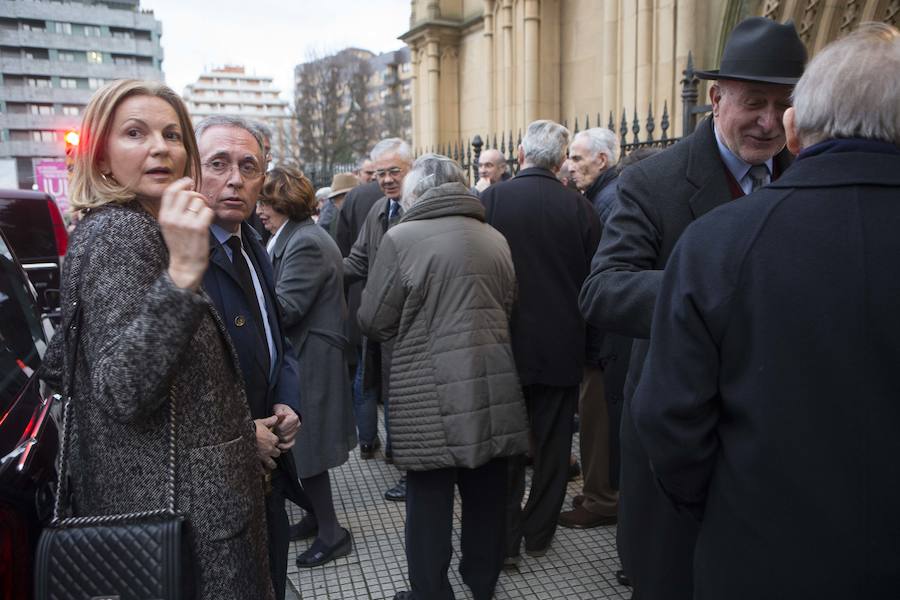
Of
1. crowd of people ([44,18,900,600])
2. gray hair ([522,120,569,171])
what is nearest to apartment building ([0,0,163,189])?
gray hair ([522,120,569,171])

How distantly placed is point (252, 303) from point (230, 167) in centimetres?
52

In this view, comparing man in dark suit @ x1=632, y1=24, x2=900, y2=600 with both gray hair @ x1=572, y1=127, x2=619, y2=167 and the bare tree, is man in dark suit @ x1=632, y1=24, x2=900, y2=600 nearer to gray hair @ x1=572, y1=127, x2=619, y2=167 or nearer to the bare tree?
gray hair @ x1=572, y1=127, x2=619, y2=167

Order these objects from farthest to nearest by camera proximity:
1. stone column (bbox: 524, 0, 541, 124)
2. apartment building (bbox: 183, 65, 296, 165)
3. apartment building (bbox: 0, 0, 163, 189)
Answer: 1. apartment building (bbox: 183, 65, 296, 165)
2. apartment building (bbox: 0, 0, 163, 189)
3. stone column (bbox: 524, 0, 541, 124)

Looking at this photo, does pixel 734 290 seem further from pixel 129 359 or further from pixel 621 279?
pixel 129 359

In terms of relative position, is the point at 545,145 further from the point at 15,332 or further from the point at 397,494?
the point at 15,332

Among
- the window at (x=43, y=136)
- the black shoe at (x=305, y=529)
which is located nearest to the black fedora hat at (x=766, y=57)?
the black shoe at (x=305, y=529)

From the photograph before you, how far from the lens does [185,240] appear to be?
62.9 inches

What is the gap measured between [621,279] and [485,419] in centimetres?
110

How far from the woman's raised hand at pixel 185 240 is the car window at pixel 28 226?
7.12m

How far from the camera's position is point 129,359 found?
1510 millimetres

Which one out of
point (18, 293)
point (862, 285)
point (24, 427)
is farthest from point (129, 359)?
point (18, 293)

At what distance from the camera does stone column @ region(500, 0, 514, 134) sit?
13.3 metres

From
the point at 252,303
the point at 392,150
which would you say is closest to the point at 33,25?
the point at 392,150

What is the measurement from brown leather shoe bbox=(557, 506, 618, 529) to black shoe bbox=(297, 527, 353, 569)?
51.7 inches
